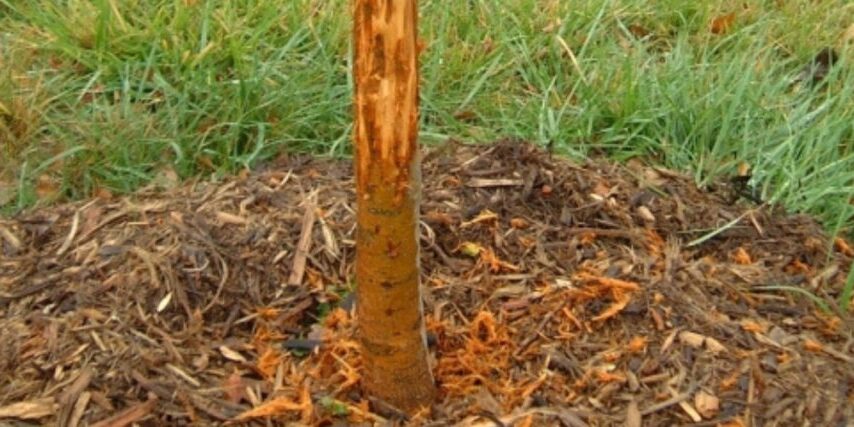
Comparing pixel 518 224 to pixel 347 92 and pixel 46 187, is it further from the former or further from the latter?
pixel 46 187

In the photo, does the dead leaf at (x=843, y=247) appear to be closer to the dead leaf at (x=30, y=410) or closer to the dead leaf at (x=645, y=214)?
the dead leaf at (x=645, y=214)

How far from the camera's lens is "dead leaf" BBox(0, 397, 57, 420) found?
2.29 metres

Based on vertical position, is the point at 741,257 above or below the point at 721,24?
below

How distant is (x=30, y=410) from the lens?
2.30 meters

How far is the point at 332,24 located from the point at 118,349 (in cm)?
194

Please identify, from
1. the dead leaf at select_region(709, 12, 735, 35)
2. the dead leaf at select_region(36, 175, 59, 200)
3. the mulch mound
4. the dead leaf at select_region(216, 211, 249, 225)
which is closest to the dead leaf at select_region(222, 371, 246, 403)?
the mulch mound

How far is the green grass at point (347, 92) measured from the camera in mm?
3539

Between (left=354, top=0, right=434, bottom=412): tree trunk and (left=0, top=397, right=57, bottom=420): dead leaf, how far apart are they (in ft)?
2.09

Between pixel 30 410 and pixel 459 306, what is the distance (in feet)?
3.08

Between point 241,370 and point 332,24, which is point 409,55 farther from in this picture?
point 332,24

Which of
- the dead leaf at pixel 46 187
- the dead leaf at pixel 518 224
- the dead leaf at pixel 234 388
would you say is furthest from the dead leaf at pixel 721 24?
the dead leaf at pixel 234 388

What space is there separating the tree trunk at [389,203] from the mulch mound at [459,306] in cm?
12

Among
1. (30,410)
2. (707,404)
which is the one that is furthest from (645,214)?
(30,410)

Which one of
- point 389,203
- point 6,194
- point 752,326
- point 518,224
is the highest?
point 389,203
